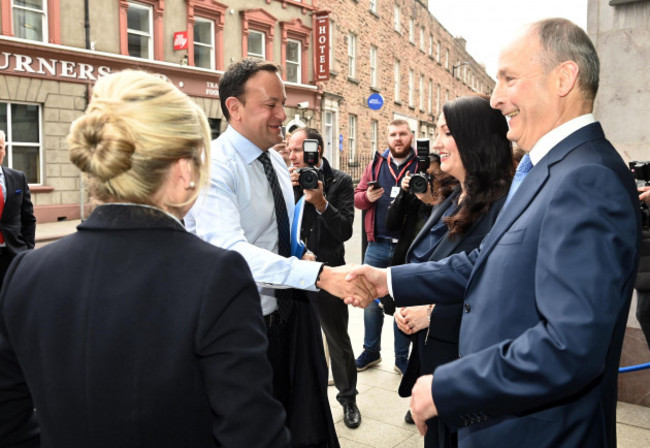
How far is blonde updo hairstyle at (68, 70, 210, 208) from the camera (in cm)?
120

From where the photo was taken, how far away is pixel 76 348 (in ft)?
3.82

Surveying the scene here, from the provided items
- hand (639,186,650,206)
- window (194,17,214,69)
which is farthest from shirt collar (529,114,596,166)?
window (194,17,214,69)

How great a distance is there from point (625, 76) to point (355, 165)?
20201 mm

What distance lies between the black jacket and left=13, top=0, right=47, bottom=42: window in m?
12.6

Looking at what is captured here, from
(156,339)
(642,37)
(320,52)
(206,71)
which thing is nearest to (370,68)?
(320,52)

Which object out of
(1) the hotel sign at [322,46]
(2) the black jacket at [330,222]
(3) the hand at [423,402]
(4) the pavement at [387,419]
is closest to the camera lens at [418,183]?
(2) the black jacket at [330,222]

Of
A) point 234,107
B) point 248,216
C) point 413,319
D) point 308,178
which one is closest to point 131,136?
point 248,216

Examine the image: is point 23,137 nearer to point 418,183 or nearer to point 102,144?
point 418,183

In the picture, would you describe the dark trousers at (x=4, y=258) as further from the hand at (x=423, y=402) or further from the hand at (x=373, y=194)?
the hand at (x=423, y=402)

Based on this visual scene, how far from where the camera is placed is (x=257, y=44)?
20156mm

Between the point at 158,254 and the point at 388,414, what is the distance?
3.11 metres

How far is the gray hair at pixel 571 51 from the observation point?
5.12ft

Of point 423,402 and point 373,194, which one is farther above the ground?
point 373,194

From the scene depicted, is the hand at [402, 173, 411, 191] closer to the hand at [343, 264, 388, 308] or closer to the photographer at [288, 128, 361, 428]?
the photographer at [288, 128, 361, 428]
